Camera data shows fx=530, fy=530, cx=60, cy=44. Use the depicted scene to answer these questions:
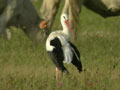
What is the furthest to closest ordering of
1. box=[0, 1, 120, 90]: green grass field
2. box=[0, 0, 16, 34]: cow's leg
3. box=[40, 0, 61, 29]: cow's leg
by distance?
box=[40, 0, 61, 29]: cow's leg → box=[0, 0, 16, 34]: cow's leg → box=[0, 1, 120, 90]: green grass field

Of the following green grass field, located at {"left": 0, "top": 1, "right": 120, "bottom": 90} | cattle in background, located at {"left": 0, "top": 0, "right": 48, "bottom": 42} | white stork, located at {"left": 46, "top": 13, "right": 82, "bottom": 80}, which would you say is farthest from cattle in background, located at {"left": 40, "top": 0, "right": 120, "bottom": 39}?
white stork, located at {"left": 46, "top": 13, "right": 82, "bottom": 80}

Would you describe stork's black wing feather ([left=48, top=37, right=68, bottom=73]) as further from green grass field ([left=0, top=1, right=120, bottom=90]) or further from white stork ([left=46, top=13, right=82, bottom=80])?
green grass field ([left=0, top=1, right=120, bottom=90])

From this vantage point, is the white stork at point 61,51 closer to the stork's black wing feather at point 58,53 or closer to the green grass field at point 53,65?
the stork's black wing feather at point 58,53

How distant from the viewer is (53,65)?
7.59m

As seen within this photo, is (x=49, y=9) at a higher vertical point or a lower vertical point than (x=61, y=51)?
lower

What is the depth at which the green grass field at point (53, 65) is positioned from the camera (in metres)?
5.91

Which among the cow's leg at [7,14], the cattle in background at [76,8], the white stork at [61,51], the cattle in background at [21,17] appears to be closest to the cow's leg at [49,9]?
the cattle in background at [76,8]

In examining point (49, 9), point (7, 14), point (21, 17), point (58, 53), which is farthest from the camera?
point (49, 9)

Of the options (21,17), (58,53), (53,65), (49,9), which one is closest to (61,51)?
(58,53)

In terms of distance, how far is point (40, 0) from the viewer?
21562 millimetres

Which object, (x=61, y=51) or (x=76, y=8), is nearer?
(x=61, y=51)

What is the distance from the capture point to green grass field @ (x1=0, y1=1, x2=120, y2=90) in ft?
19.4

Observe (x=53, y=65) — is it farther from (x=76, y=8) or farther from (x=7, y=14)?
(x=76, y=8)

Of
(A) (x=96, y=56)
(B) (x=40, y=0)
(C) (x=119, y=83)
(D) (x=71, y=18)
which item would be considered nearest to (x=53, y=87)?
(C) (x=119, y=83)
